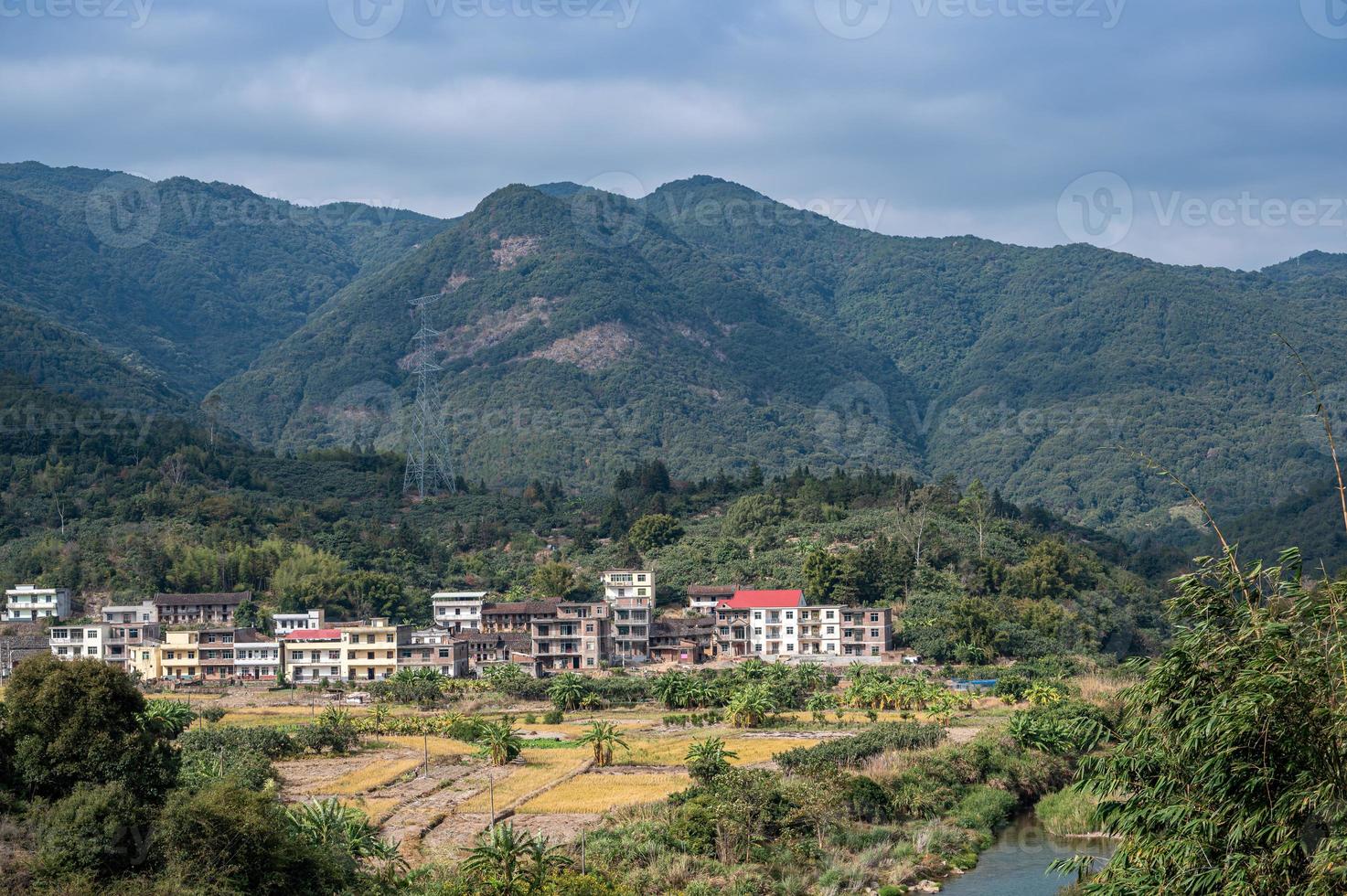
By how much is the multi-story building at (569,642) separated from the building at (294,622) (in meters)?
10.8

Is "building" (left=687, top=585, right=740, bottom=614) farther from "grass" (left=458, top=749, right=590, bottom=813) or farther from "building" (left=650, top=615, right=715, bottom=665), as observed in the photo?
"grass" (left=458, top=749, right=590, bottom=813)

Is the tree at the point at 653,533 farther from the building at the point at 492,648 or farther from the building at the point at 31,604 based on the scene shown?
the building at the point at 31,604

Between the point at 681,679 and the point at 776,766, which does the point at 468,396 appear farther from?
the point at 776,766

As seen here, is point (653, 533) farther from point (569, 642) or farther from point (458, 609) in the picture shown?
point (569, 642)

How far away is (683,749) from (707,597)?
30.7 metres

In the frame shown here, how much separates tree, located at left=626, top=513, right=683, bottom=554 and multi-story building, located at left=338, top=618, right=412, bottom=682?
76.8 ft

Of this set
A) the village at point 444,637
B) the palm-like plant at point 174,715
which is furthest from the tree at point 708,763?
the village at point 444,637

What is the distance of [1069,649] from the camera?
214 feet

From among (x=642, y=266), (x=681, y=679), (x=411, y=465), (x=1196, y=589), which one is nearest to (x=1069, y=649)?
(x=681, y=679)

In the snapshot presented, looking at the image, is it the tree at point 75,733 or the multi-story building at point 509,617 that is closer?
the tree at point 75,733

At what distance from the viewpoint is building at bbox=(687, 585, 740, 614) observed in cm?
7394

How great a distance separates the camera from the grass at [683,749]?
1615 inches

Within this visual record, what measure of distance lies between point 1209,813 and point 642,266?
184579mm

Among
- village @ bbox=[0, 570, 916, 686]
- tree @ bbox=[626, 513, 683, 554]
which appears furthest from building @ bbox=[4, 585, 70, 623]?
tree @ bbox=[626, 513, 683, 554]
